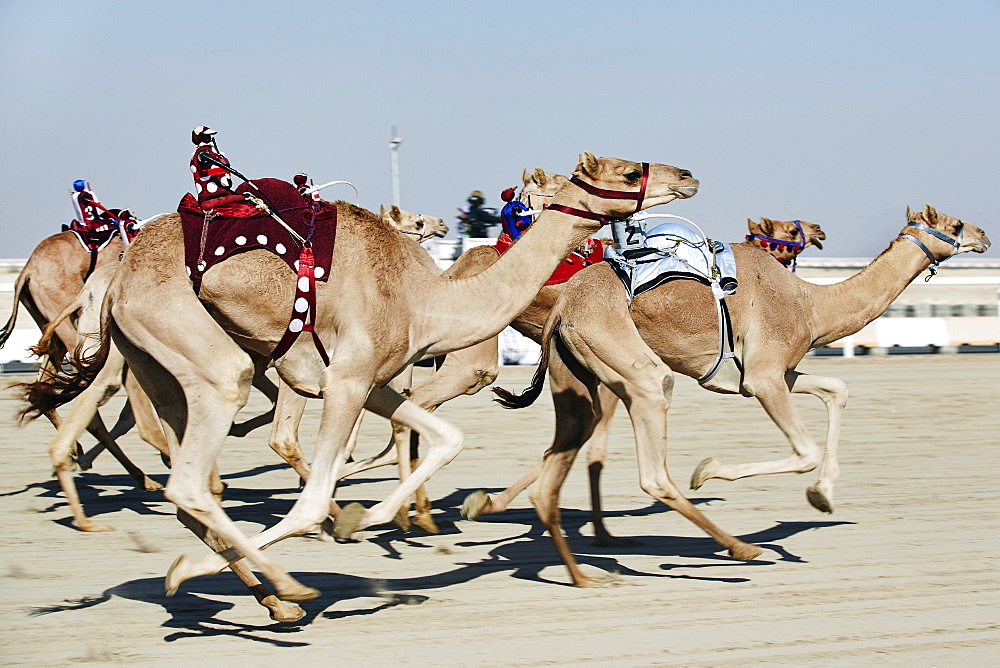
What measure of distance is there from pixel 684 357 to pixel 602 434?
→ 2.55ft

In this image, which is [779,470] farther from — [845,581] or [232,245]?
[232,245]

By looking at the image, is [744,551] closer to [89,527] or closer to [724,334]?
[724,334]

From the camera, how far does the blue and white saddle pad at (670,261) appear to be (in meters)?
6.71

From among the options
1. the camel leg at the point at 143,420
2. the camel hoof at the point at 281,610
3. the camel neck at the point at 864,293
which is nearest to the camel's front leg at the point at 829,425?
the camel neck at the point at 864,293

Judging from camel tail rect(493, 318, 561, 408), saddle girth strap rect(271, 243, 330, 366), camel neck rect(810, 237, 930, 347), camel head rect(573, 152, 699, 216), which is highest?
camel head rect(573, 152, 699, 216)

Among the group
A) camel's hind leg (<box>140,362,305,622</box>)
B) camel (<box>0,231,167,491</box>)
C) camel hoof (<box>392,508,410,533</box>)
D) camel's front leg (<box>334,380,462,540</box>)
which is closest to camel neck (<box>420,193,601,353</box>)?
camel's front leg (<box>334,380,462,540</box>)

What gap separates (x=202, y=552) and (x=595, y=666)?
10.4 ft

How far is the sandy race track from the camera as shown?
483 cm

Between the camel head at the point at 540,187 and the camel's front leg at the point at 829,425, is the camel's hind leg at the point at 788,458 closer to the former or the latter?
the camel's front leg at the point at 829,425

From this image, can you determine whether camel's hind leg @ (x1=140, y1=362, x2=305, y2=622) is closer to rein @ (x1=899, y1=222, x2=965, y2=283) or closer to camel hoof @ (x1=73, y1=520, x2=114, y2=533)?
camel hoof @ (x1=73, y1=520, x2=114, y2=533)

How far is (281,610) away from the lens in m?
5.14

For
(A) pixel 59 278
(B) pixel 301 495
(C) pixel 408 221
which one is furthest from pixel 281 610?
(C) pixel 408 221

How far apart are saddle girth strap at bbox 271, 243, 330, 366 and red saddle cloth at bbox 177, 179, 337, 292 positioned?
3cm

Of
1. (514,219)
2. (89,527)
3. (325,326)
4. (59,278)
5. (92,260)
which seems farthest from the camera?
(59,278)
